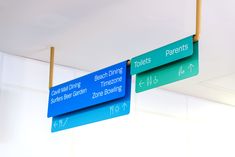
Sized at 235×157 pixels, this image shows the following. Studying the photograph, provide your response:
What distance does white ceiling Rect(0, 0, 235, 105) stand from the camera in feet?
13.2

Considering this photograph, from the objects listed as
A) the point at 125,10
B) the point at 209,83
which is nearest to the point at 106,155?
the point at 209,83

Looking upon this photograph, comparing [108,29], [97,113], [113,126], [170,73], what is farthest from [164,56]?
[113,126]

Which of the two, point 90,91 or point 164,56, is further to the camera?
point 90,91

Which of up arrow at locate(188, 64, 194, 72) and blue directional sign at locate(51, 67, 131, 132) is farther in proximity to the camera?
blue directional sign at locate(51, 67, 131, 132)

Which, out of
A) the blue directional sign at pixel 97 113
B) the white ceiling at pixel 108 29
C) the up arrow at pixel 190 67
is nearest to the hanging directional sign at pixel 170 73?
the up arrow at pixel 190 67

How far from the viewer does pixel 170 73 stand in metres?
3.59

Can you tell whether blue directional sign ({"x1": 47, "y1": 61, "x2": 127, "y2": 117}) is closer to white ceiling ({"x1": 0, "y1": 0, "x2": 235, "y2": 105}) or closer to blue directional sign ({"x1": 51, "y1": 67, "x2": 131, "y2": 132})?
blue directional sign ({"x1": 51, "y1": 67, "x2": 131, "y2": 132})

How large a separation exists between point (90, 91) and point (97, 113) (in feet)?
0.72

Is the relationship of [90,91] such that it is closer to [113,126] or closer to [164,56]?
[164,56]

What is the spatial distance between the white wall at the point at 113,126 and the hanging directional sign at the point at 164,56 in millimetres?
1659

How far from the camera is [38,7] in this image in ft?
13.4

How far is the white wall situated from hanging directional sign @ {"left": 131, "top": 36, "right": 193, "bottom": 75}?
1.66 meters

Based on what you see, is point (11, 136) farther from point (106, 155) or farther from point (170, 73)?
point (170, 73)

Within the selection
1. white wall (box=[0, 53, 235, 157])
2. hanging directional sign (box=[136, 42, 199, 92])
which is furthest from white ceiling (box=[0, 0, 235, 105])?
hanging directional sign (box=[136, 42, 199, 92])
